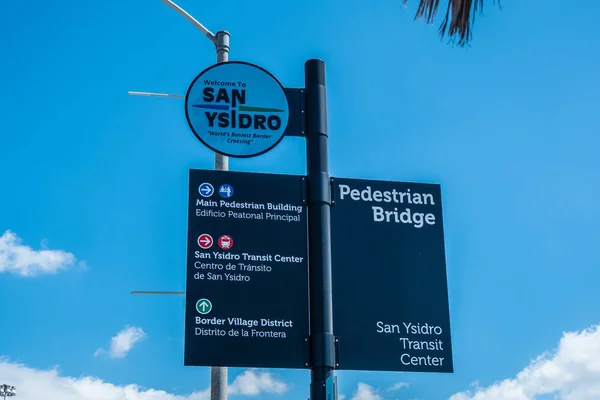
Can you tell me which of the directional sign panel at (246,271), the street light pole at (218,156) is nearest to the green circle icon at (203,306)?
the directional sign panel at (246,271)

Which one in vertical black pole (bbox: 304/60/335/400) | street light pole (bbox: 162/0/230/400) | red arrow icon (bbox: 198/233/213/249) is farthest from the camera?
street light pole (bbox: 162/0/230/400)

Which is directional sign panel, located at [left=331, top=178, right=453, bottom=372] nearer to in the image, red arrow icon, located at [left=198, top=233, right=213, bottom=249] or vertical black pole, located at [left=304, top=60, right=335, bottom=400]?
vertical black pole, located at [left=304, top=60, right=335, bottom=400]

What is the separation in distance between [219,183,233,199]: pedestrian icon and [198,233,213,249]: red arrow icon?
1.14ft

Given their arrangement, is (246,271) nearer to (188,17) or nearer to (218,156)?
(218,156)

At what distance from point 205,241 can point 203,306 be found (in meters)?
0.49

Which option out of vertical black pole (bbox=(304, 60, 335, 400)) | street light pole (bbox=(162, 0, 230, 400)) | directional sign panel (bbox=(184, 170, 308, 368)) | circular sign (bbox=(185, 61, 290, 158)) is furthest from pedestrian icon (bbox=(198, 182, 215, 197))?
street light pole (bbox=(162, 0, 230, 400))

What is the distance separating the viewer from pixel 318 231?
6.81 metres

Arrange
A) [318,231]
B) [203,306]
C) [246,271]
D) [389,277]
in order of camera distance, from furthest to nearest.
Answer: [389,277] < [318,231] < [246,271] < [203,306]

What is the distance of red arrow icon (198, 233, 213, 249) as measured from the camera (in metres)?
6.65

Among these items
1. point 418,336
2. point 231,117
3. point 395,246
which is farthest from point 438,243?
point 231,117

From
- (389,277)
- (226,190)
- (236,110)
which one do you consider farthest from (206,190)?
(389,277)

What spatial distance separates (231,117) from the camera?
729cm

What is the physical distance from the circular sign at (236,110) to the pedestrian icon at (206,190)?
453 millimetres

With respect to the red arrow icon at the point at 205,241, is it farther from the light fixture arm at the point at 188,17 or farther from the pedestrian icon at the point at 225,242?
the light fixture arm at the point at 188,17
